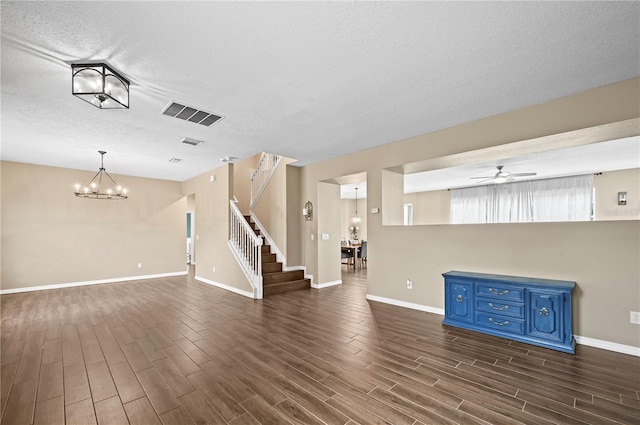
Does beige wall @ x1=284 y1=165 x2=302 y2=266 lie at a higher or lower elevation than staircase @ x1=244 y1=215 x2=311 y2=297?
higher

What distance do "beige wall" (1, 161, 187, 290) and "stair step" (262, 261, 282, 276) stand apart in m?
3.79

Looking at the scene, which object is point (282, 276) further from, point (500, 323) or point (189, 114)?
point (500, 323)

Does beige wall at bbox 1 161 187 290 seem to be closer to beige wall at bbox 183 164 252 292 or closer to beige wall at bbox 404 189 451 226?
beige wall at bbox 183 164 252 292

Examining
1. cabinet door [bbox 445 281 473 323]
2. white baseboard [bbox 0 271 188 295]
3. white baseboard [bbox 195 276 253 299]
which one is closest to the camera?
cabinet door [bbox 445 281 473 323]

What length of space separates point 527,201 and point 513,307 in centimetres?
626

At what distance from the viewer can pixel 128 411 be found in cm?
208

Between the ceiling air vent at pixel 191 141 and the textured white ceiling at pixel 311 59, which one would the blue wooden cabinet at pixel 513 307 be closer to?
the textured white ceiling at pixel 311 59

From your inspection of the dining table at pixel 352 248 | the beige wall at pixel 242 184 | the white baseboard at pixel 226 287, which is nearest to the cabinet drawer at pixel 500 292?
the white baseboard at pixel 226 287

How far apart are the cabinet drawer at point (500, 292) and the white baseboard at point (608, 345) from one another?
0.76m

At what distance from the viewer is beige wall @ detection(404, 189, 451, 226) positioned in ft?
33.1

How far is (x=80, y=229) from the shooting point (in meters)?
7.07

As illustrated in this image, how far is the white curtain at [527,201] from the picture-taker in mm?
7242

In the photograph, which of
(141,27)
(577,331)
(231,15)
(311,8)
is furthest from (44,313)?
(577,331)

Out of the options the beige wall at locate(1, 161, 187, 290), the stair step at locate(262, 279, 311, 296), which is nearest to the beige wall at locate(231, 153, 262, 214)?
the beige wall at locate(1, 161, 187, 290)
